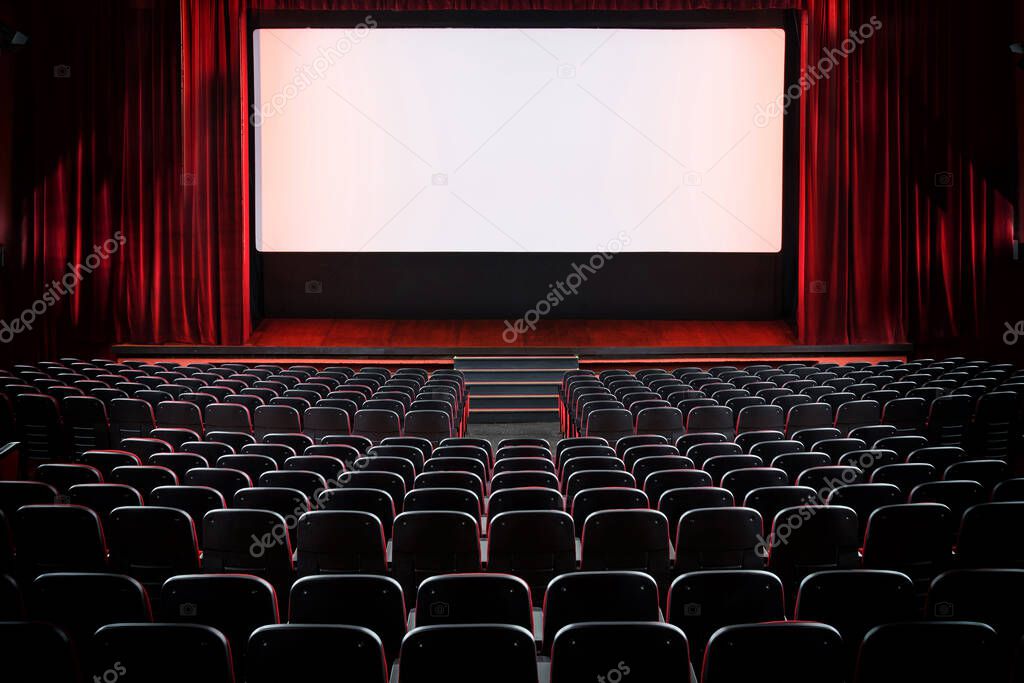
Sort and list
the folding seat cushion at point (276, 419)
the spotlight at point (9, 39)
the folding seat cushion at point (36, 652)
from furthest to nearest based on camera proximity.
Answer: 1. the spotlight at point (9, 39)
2. the folding seat cushion at point (276, 419)
3. the folding seat cushion at point (36, 652)

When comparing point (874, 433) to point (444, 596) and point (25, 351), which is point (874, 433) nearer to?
point (444, 596)

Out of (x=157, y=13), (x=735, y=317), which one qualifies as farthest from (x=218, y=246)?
(x=735, y=317)

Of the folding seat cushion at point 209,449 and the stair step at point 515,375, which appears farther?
the stair step at point 515,375

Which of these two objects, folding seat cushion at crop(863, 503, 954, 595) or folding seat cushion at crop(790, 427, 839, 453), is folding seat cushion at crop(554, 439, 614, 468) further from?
folding seat cushion at crop(863, 503, 954, 595)

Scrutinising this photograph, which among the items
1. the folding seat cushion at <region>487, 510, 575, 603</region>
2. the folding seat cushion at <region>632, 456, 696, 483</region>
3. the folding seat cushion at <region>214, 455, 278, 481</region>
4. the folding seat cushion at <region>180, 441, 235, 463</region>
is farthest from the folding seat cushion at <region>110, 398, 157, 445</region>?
the folding seat cushion at <region>487, 510, 575, 603</region>

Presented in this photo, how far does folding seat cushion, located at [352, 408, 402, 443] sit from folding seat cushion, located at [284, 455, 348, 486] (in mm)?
2232

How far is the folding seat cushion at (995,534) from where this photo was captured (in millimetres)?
4469

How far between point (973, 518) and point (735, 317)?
11892 mm

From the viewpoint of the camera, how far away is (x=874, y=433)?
7.46 meters

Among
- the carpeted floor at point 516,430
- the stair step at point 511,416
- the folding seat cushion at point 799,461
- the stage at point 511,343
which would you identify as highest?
the stage at point 511,343

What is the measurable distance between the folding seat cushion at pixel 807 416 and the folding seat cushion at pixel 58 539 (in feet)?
19.8

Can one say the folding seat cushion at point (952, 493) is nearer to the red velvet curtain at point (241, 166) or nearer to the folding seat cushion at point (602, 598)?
Result: the folding seat cushion at point (602, 598)

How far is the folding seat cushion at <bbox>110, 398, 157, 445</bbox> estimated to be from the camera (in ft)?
27.8

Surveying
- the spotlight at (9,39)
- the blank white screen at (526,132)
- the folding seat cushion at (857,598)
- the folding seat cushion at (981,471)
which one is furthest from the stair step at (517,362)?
the folding seat cushion at (857,598)
